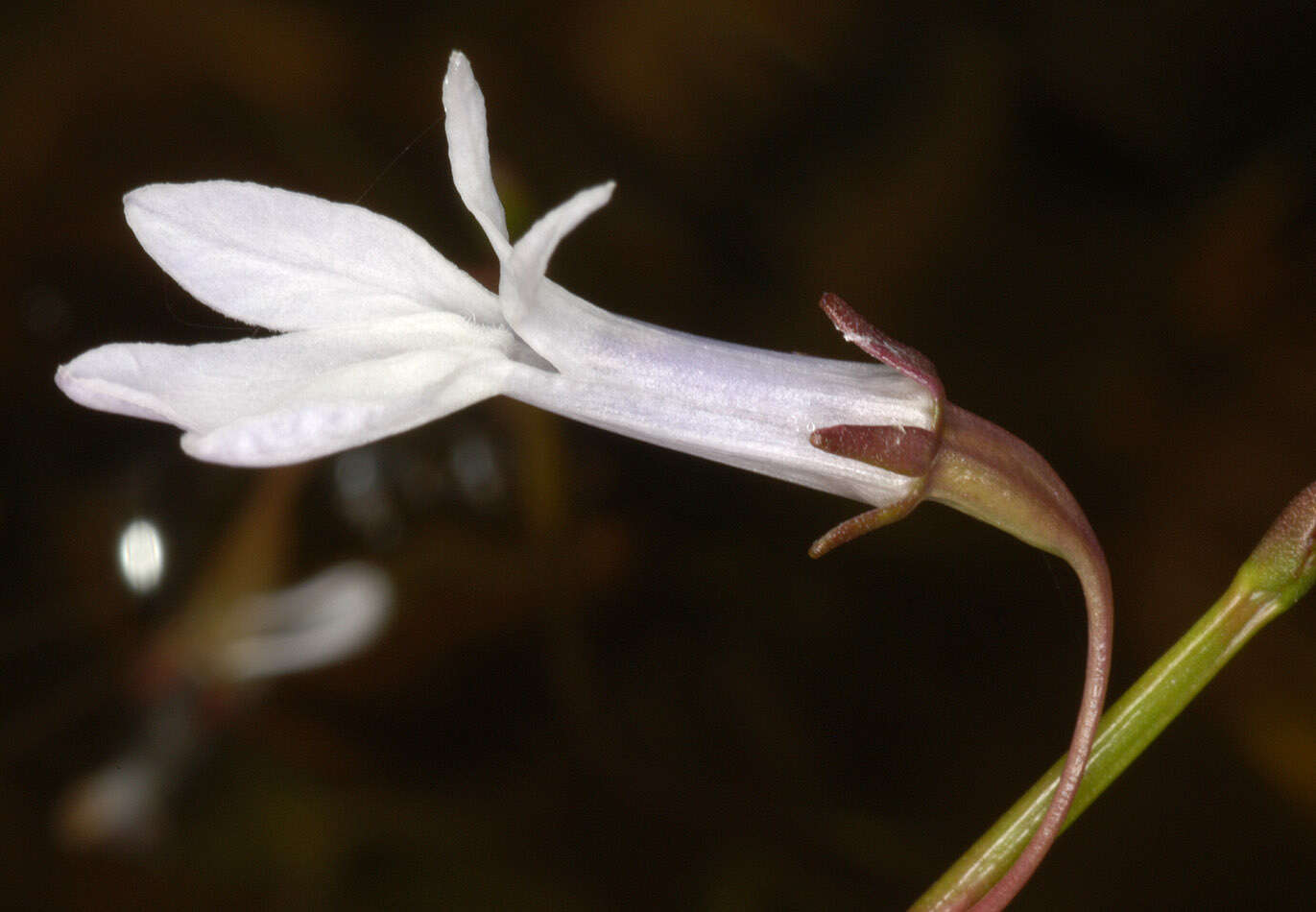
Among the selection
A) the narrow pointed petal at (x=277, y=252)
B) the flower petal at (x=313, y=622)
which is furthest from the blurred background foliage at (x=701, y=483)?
the narrow pointed petal at (x=277, y=252)

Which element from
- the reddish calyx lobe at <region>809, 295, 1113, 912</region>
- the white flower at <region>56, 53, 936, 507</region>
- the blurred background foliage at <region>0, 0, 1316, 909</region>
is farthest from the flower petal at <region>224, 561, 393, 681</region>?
the reddish calyx lobe at <region>809, 295, 1113, 912</region>

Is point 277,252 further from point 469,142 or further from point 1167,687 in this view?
point 1167,687

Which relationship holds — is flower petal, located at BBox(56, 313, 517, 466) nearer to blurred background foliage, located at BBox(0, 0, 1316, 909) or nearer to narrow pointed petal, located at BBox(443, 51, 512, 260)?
narrow pointed petal, located at BBox(443, 51, 512, 260)

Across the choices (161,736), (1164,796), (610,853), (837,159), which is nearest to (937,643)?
(1164,796)

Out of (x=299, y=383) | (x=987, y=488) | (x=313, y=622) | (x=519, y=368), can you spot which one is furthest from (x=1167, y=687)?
(x=313, y=622)

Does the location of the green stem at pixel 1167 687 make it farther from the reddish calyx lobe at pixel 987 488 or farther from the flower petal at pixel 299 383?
the flower petal at pixel 299 383

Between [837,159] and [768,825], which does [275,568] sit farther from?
[837,159]
